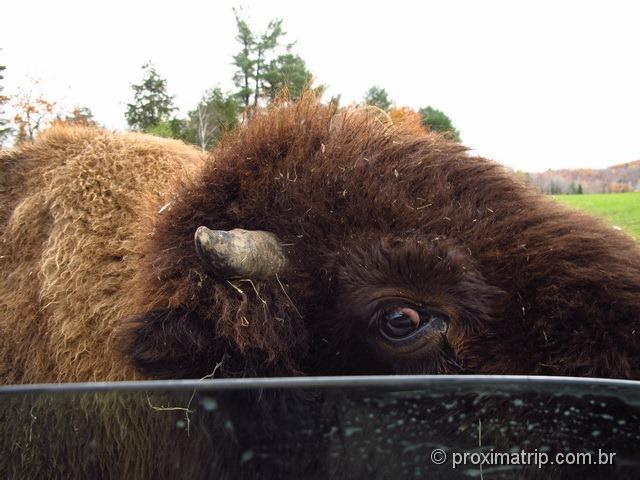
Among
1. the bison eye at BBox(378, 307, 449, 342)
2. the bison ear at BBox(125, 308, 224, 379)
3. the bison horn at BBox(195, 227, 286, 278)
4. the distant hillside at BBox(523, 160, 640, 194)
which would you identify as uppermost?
the distant hillside at BBox(523, 160, 640, 194)

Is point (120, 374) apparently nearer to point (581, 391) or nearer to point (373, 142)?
point (373, 142)

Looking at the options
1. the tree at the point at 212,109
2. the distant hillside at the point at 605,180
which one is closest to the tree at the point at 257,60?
the tree at the point at 212,109

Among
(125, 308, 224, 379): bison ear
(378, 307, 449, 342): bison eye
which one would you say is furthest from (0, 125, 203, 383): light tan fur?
(378, 307, 449, 342): bison eye

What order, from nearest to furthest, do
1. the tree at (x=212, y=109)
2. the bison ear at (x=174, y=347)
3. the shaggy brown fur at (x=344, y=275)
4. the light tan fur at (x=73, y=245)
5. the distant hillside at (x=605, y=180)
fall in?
1. the shaggy brown fur at (x=344, y=275)
2. the bison ear at (x=174, y=347)
3. the light tan fur at (x=73, y=245)
4. the distant hillside at (x=605, y=180)
5. the tree at (x=212, y=109)

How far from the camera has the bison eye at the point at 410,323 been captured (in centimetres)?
227

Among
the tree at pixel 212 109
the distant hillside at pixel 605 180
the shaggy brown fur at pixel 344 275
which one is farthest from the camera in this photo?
the tree at pixel 212 109

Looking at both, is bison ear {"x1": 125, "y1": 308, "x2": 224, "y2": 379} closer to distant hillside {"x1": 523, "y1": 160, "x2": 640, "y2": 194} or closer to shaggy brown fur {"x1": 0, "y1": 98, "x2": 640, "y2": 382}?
shaggy brown fur {"x1": 0, "y1": 98, "x2": 640, "y2": 382}

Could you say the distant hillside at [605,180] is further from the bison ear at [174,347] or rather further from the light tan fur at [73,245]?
the bison ear at [174,347]

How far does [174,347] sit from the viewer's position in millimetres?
2389

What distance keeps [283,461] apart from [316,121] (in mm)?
2077

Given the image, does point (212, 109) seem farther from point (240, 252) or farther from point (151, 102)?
point (240, 252)

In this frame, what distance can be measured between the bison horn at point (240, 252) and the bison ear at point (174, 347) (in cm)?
28

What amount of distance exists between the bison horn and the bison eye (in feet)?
2.01

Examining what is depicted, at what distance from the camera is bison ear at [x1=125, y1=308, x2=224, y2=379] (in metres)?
2.39
